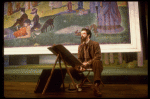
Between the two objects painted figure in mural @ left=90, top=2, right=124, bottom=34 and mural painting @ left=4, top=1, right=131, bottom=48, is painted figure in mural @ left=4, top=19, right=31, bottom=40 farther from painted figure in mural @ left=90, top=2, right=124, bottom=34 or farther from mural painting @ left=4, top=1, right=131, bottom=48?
painted figure in mural @ left=90, top=2, right=124, bottom=34

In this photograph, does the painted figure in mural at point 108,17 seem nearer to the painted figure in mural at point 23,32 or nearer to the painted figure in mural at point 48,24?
the painted figure in mural at point 48,24

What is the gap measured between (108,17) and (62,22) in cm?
123

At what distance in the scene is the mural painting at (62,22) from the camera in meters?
2.95

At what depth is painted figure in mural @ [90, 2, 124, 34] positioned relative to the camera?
2945 mm

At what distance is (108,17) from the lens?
9.75 ft

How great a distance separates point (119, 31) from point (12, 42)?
Result: 9.70ft

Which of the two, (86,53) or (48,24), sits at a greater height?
(48,24)

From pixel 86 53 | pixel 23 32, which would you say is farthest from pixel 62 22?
pixel 86 53

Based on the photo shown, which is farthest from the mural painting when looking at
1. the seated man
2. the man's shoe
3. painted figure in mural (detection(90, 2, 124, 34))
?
the man's shoe

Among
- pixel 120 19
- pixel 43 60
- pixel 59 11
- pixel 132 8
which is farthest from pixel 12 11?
pixel 132 8

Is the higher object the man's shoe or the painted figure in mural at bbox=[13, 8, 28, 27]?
the painted figure in mural at bbox=[13, 8, 28, 27]

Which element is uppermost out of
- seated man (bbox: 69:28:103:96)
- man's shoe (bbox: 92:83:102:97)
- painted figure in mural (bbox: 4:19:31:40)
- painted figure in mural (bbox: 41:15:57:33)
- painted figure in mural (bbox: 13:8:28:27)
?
painted figure in mural (bbox: 13:8:28:27)

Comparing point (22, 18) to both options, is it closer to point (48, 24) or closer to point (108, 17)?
point (48, 24)

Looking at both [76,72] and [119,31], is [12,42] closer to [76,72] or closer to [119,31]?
[76,72]
